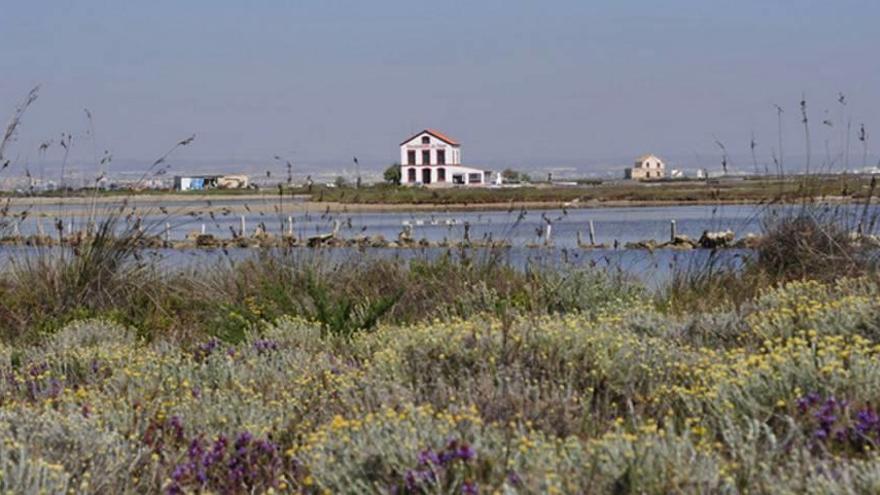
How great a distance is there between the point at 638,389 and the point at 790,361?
1109 millimetres

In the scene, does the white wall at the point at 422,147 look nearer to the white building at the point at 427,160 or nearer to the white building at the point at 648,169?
the white building at the point at 427,160

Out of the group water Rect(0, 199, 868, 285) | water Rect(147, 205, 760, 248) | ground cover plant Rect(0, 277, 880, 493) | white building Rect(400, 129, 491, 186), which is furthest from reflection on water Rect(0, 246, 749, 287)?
white building Rect(400, 129, 491, 186)

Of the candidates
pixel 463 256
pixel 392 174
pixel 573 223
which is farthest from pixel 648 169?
pixel 463 256

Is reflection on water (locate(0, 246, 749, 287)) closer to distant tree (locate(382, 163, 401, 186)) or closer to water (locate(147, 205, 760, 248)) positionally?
water (locate(147, 205, 760, 248))

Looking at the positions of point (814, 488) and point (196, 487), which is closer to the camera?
point (814, 488)

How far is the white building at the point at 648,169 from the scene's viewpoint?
152 meters

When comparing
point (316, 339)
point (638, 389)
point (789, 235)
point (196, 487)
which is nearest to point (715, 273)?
point (789, 235)

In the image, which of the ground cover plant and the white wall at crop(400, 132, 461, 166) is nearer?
the ground cover plant

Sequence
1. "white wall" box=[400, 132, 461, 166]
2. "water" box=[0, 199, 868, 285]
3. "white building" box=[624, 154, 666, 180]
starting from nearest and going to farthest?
"water" box=[0, 199, 868, 285] → "white wall" box=[400, 132, 461, 166] → "white building" box=[624, 154, 666, 180]

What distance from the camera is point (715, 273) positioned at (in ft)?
46.6

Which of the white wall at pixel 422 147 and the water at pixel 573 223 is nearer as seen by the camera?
the water at pixel 573 223

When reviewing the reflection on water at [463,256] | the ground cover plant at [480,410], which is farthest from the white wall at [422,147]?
the ground cover plant at [480,410]

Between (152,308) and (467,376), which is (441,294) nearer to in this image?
(152,308)

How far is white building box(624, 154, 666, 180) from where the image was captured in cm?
15212
